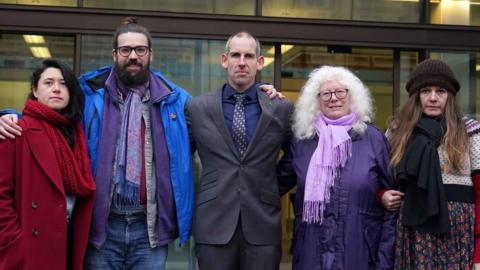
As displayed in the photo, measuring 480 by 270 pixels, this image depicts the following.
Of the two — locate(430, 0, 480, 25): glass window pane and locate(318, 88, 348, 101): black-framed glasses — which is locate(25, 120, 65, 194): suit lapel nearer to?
locate(318, 88, 348, 101): black-framed glasses

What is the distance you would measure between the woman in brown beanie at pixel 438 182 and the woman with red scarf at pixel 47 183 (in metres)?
1.89

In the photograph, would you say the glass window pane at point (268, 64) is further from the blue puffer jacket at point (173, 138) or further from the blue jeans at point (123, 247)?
the blue jeans at point (123, 247)

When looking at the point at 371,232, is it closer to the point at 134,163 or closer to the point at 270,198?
the point at 270,198

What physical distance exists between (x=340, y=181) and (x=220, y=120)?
85 cm

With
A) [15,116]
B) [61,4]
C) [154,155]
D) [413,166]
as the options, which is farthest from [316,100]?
[61,4]

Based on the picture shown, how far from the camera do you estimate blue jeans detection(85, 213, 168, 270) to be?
14.0ft

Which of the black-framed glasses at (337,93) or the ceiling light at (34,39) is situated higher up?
the ceiling light at (34,39)

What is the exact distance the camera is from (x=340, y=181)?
4273mm

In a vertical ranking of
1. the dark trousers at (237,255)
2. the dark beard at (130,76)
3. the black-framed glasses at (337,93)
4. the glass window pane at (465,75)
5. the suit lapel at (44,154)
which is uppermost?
the glass window pane at (465,75)

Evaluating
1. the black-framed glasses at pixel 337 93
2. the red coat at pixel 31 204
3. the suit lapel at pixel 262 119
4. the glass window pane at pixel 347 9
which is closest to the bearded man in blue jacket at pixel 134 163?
the red coat at pixel 31 204

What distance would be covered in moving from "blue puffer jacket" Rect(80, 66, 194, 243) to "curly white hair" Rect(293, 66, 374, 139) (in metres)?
0.74

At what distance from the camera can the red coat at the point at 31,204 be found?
3887mm

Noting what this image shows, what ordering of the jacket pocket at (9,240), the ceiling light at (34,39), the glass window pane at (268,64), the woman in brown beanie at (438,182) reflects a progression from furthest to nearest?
the glass window pane at (268,64) → the ceiling light at (34,39) → the woman in brown beanie at (438,182) → the jacket pocket at (9,240)

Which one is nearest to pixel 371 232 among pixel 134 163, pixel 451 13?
pixel 134 163
